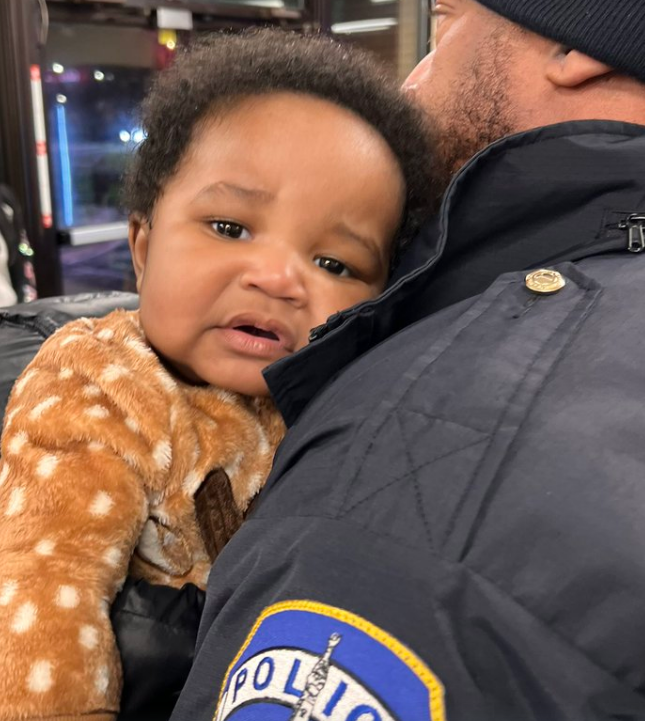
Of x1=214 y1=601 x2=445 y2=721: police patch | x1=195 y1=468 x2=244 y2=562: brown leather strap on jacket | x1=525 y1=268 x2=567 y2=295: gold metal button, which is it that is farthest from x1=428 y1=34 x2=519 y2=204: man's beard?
x1=214 y1=601 x2=445 y2=721: police patch

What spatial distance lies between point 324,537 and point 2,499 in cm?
57

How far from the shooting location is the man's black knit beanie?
2.95 ft

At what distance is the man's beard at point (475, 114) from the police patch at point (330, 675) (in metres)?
0.77

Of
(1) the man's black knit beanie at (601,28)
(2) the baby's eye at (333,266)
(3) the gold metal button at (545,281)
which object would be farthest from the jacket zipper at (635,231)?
(2) the baby's eye at (333,266)

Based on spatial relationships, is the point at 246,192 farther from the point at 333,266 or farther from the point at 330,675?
the point at 330,675

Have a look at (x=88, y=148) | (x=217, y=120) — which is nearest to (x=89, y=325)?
(x=217, y=120)

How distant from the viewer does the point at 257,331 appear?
3.24 ft

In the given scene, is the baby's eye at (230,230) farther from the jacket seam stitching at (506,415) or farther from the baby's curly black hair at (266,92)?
the jacket seam stitching at (506,415)

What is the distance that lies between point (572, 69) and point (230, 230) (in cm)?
49

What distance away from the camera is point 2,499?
2.91ft

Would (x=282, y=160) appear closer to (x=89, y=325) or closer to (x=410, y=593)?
(x=89, y=325)

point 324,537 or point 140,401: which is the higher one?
point 324,537

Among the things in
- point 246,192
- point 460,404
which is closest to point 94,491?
point 246,192

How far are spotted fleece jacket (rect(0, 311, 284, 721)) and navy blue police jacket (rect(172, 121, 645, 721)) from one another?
31cm
